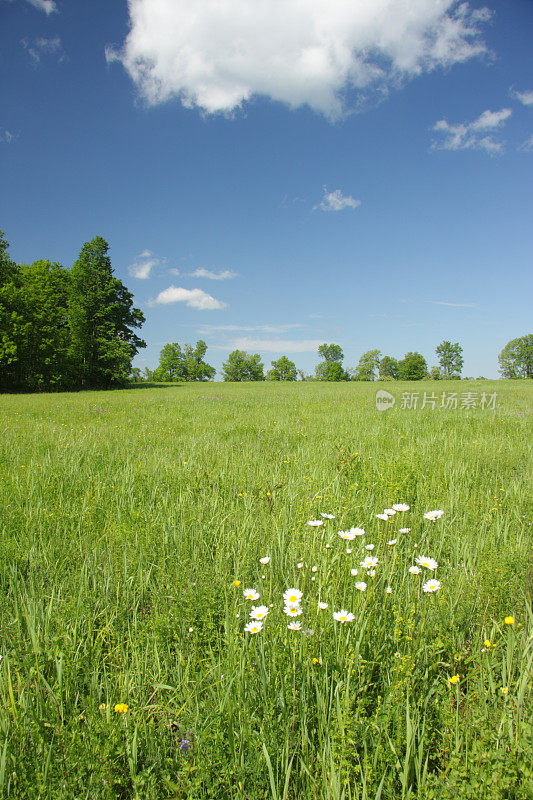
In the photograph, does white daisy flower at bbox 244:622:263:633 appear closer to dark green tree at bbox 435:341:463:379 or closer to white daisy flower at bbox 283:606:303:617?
white daisy flower at bbox 283:606:303:617

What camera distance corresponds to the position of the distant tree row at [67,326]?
32.9m

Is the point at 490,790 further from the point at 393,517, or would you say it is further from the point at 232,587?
the point at 393,517

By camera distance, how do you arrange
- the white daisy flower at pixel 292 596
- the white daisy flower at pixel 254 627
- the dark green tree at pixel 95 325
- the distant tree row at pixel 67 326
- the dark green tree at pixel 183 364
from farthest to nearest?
the dark green tree at pixel 183 364
the dark green tree at pixel 95 325
the distant tree row at pixel 67 326
the white daisy flower at pixel 292 596
the white daisy flower at pixel 254 627

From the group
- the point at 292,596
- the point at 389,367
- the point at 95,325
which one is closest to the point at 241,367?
the point at 389,367

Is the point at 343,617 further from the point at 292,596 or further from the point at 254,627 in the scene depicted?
the point at 254,627

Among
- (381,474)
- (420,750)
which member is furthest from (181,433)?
(420,750)

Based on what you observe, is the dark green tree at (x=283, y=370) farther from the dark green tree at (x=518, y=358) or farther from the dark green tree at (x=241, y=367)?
the dark green tree at (x=518, y=358)

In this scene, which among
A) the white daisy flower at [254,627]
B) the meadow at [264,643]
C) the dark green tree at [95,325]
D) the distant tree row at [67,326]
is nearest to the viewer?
the meadow at [264,643]

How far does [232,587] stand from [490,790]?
129 centimetres

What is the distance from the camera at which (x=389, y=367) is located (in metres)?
122

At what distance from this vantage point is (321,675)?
1372 mm

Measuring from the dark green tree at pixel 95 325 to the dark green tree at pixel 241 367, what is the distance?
221 feet

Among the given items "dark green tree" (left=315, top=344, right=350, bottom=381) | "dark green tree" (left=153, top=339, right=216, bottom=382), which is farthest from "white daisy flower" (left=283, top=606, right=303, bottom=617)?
"dark green tree" (left=315, top=344, right=350, bottom=381)

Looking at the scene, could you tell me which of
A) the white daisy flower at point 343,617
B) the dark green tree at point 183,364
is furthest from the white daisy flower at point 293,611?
the dark green tree at point 183,364
